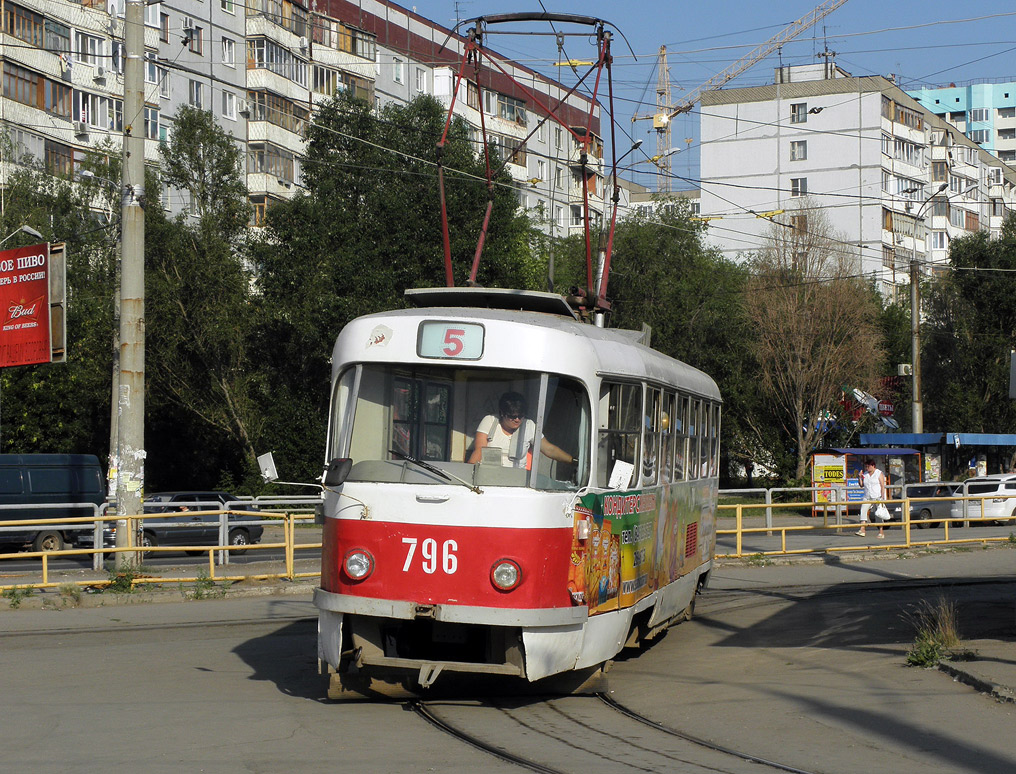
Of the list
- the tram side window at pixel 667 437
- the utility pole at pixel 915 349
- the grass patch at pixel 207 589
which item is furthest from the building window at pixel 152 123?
the tram side window at pixel 667 437

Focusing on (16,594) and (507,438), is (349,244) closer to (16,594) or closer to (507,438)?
(16,594)

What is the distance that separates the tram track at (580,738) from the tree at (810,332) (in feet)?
125

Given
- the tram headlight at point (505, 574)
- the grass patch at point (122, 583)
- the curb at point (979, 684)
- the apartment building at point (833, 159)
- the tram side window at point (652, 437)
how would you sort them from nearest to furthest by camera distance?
the tram headlight at point (505, 574), the curb at point (979, 684), the tram side window at point (652, 437), the grass patch at point (122, 583), the apartment building at point (833, 159)

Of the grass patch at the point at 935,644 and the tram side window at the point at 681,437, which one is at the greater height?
the tram side window at the point at 681,437

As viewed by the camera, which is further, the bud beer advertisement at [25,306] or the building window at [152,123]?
the building window at [152,123]

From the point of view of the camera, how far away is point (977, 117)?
Result: 13412cm

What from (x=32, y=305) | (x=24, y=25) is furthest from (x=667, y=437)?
(x=24, y=25)

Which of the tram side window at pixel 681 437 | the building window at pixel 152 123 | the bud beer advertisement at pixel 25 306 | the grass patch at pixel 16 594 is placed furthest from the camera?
the building window at pixel 152 123

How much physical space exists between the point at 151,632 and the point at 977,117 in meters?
136

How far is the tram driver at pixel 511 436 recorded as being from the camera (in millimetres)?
8609

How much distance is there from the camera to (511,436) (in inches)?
340

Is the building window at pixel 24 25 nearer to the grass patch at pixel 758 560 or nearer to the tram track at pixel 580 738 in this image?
the grass patch at pixel 758 560

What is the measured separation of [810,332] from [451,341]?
128 feet

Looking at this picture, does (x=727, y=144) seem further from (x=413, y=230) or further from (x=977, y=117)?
(x=977, y=117)
